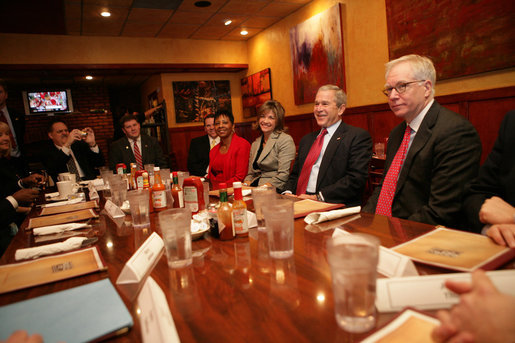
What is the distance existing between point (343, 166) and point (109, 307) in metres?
1.93

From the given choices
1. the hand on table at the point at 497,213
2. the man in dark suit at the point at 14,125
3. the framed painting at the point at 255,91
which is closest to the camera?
the hand on table at the point at 497,213

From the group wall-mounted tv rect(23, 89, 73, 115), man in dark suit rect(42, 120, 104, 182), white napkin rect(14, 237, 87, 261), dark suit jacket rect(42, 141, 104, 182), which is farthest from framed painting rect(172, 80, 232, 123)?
white napkin rect(14, 237, 87, 261)

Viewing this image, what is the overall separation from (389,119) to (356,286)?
423cm

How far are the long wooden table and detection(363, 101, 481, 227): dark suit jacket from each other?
483 millimetres

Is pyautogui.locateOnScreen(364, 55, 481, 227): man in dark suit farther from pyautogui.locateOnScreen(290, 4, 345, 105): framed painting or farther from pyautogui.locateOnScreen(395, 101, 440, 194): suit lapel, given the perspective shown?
pyautogui.locateOnScreen(290, 4, 345, 105): framed painting

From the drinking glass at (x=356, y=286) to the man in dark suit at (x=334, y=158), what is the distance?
160 cm

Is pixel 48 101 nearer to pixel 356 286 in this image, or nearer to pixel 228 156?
pixel 228 156

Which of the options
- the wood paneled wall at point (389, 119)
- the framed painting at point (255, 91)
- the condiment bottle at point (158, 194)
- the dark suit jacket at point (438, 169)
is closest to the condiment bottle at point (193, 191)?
the condiment bottle at point (158, 194)

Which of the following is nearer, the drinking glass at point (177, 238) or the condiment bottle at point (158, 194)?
the drinking glass at point (177, 238)

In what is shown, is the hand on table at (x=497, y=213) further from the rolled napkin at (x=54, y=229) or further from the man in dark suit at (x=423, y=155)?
the rolled napkin at (x=54, y=229)

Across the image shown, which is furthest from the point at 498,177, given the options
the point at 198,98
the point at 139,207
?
the point at 198,98

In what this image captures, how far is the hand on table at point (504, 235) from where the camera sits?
33.9 inches

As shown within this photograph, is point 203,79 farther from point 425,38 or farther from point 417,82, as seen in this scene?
point 417,82

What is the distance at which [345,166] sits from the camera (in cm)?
239
